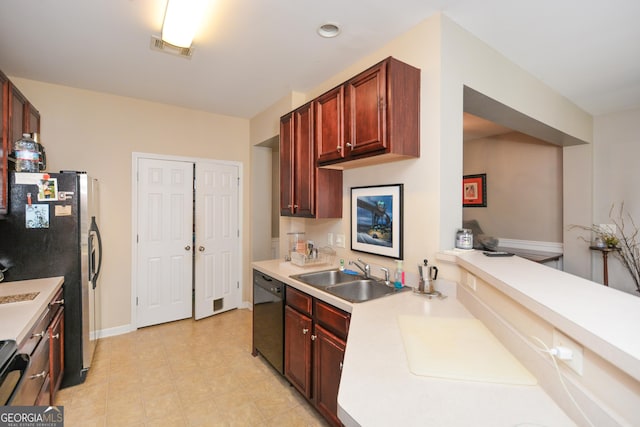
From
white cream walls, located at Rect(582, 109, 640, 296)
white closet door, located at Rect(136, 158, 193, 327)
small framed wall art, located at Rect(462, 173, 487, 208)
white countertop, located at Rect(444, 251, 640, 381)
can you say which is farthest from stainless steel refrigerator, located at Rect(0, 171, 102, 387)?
white cream walls, located at Rect(582, 109, 640, 296)

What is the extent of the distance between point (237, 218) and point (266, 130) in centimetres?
129

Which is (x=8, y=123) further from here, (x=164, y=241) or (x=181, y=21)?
(x=164, y=241)

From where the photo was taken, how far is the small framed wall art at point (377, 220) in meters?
2.26

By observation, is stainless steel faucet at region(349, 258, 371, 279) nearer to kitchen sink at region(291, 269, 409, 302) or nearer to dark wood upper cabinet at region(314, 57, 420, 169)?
kitchen sink at region(291, 269, 409, 302)

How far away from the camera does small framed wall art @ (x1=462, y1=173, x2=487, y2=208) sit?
191 inches

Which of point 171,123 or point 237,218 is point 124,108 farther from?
point 237,218

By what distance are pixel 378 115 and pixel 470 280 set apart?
1145mm

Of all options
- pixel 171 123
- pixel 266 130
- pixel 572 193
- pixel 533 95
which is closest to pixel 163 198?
pixel 171 123

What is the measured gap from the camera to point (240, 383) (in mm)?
2510

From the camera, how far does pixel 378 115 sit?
6.47ft

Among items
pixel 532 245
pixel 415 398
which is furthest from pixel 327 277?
pixel 532 245

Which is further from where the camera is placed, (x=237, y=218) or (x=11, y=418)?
(x=237, y=218)

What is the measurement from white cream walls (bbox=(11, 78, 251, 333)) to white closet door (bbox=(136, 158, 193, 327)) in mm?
141

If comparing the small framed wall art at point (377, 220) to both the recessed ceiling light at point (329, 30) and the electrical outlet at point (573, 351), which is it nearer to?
the recessed ceiling light at point (329, 30)
